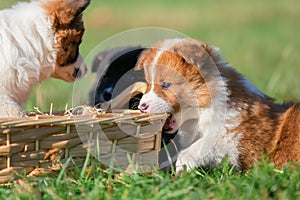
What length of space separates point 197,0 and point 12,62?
1607cm

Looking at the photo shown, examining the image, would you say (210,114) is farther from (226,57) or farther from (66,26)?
(226,57)

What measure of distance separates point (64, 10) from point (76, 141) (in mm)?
1304

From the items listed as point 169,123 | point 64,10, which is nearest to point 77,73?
point 64,10

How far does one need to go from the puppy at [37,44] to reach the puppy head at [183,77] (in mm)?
676

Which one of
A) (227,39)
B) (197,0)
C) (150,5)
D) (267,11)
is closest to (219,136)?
(227,39)

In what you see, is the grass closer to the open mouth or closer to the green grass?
the green grass

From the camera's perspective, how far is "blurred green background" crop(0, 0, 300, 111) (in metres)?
8.51

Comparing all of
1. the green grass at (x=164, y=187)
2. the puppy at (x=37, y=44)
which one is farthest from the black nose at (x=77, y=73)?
the green grass at (x=164, y=187)

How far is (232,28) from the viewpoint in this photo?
51.3ft

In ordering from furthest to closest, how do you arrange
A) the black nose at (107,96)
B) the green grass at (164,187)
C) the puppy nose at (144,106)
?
1. the black nose at (107,96)
2. the puppy nose at (144,106)
3. the green grass at (164,187)

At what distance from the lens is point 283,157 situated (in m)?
4.94

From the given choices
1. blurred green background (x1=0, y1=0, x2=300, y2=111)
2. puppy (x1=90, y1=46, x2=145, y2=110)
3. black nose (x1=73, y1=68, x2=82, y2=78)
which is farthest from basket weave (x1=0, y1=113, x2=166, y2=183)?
blurred green background (x1=0, y1=0, x2=300, y2=111)

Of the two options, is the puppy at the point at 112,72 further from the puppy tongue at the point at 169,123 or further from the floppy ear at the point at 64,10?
the floppy ear at the point at 64,10

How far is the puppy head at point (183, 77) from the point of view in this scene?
4941mm
